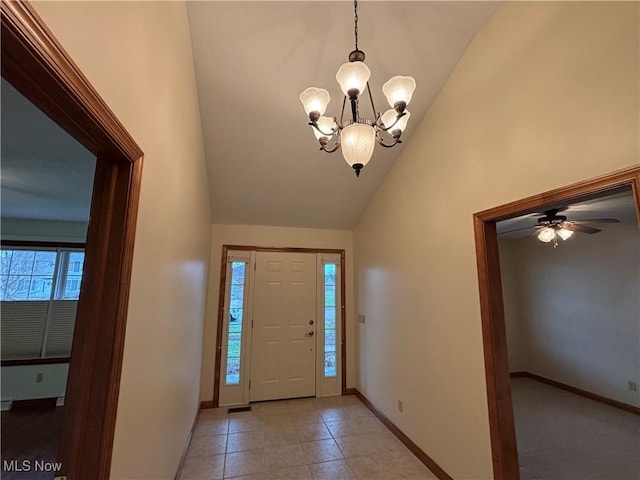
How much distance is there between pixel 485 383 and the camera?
193cm

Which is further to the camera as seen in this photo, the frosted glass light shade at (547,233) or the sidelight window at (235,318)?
the sidelight window at (235,318)

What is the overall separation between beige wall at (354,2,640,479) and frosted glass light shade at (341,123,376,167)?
1050 mm

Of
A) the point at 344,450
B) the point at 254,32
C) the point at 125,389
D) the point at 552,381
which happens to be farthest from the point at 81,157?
the point at 552,381

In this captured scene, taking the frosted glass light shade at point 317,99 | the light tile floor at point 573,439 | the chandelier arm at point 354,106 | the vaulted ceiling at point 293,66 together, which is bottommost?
the light tile floor at point 573,439

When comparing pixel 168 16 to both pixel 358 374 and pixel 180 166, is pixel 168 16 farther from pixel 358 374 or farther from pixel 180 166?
pixel 358 374

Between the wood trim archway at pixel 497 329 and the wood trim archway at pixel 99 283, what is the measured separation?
2.07 metres

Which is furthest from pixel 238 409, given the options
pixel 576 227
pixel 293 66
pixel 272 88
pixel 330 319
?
pixel 576 227

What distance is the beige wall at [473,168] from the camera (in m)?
1.39

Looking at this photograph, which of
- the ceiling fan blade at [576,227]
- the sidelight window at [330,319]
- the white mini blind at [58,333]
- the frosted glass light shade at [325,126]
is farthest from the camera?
the sidelight window at [330,319]

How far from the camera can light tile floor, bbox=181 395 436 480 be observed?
2373 millimetres

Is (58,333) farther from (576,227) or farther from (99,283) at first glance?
(576,227)

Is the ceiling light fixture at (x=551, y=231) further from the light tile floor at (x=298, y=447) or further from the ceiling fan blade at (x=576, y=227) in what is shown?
the light tile floor at (x=298, y=447)

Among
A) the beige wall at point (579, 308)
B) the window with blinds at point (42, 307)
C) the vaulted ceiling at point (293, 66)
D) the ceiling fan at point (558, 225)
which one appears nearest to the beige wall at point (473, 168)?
the vaulted ceiling at point (293, 66)

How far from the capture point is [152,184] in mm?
1325
